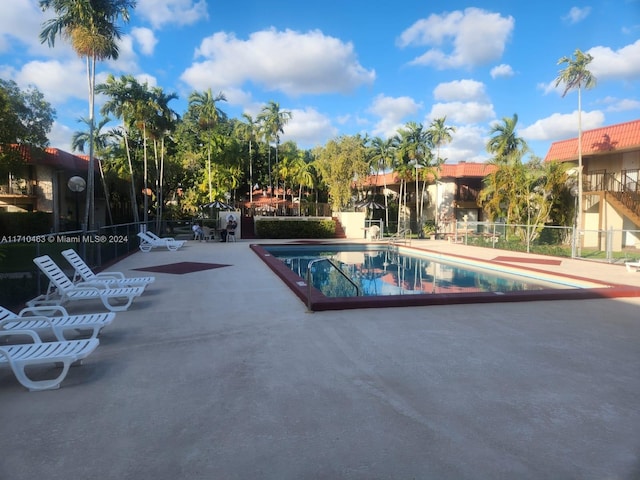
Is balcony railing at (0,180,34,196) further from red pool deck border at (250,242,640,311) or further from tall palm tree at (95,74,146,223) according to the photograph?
red pool deck border at (250,242,640,311)

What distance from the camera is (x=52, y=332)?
5309 millimetres

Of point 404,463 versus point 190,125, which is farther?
point 190,125

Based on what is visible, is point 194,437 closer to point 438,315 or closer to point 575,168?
point 438,315

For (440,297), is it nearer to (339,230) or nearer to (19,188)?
(339,230)

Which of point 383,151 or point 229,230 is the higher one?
point 383,151

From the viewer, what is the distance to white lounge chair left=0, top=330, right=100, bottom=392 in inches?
143

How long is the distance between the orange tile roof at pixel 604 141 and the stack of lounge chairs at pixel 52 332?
21444mm

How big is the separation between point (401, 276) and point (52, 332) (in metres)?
9.62

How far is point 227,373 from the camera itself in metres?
4.11

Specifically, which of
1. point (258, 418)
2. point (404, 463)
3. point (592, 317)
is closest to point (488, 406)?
point (404, 463)

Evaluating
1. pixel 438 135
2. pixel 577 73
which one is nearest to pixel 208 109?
pixel 438 135

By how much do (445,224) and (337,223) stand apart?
9.80 metres

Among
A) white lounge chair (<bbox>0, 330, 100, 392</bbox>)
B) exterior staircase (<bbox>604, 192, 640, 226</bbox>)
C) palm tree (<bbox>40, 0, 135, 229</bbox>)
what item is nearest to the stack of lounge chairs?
white lounge chair (<bbox>0, 330, 100, 392</bbox>)

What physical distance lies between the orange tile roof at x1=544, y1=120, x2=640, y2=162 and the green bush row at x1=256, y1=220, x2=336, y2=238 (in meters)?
13.3
